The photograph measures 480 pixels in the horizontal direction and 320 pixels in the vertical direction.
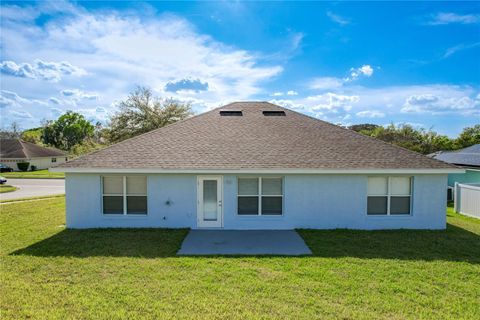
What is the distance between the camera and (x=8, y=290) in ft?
19.7

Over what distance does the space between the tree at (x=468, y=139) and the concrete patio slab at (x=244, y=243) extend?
43000 mm

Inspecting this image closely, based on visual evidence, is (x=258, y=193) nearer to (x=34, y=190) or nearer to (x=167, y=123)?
(x=34, y=190)

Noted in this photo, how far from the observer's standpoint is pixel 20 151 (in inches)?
1761

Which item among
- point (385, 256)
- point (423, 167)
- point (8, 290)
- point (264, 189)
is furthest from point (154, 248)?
point (423, 167)

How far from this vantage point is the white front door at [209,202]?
10.8 meters

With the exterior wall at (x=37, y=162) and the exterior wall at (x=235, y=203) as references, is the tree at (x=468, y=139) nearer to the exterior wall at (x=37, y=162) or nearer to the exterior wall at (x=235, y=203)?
the exterior wall at (x=235, y=203)

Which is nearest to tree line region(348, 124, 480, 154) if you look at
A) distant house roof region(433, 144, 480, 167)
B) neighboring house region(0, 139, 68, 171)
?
distant house roof region(433, 144, 480, 167)

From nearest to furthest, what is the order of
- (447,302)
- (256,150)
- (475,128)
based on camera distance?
(447,302) → (256,150) → (475,128)

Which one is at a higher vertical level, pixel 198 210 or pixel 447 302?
pixel 198 210

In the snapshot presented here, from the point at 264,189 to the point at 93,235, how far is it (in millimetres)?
6396

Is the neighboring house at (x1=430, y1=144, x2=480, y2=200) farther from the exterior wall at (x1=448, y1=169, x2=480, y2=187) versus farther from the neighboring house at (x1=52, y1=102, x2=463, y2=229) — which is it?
the neighboring house at (x1=52, y1=102, x2=463, y2=229)

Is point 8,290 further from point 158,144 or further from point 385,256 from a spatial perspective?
point 385,256

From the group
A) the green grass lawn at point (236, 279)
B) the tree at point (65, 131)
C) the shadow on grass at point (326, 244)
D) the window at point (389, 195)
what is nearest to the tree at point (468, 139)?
the shadow on grass at point (326, 244)

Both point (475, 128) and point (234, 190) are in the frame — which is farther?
point (475, 128)
